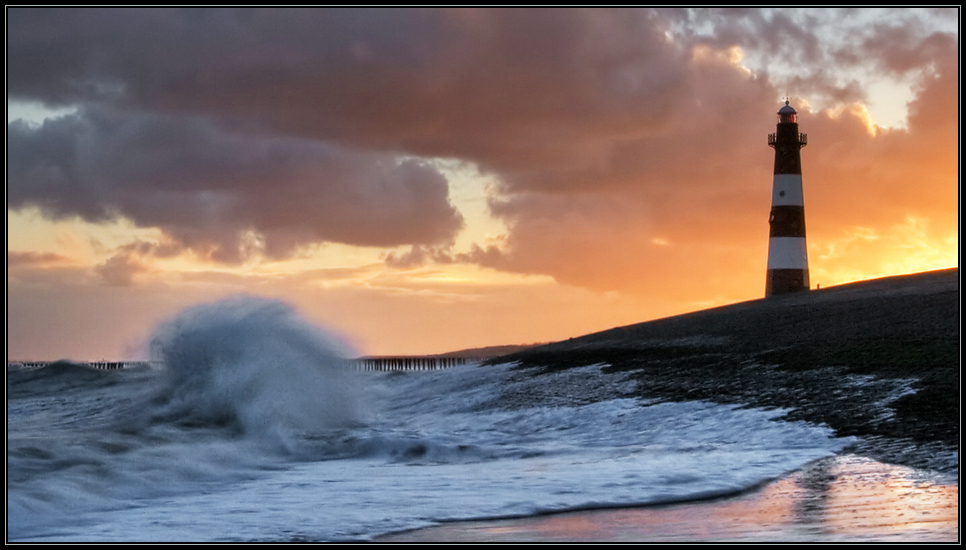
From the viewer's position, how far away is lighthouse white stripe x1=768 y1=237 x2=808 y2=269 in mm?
34625

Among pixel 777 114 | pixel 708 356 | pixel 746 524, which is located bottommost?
pixel 746 524

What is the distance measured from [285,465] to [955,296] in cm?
1523

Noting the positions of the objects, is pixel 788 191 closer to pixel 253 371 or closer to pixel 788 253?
pixel 788 253

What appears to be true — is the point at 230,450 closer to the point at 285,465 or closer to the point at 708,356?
the point at 285,465

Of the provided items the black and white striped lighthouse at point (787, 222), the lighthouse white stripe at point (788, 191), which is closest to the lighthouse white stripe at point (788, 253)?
the black and white striped lighthouse at point (787, 222)

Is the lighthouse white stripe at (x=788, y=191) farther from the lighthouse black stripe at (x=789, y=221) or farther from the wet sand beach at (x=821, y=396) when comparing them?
the wet sand beach at (x=821, y=396)

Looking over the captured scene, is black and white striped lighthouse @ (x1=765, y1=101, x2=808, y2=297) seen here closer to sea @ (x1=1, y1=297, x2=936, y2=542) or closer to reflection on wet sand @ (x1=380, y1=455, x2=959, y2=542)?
sea @ (x1=1, y1=297, x2=936, y2=542)

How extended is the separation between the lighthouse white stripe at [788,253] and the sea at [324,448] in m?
14.8

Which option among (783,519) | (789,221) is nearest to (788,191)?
(789,221)

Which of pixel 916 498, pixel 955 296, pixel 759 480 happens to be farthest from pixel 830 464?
pixel 955 296

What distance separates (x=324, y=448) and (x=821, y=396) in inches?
278

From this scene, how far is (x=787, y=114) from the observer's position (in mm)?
36250

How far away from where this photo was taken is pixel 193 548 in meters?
6.73

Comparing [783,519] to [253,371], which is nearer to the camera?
[783,519]
